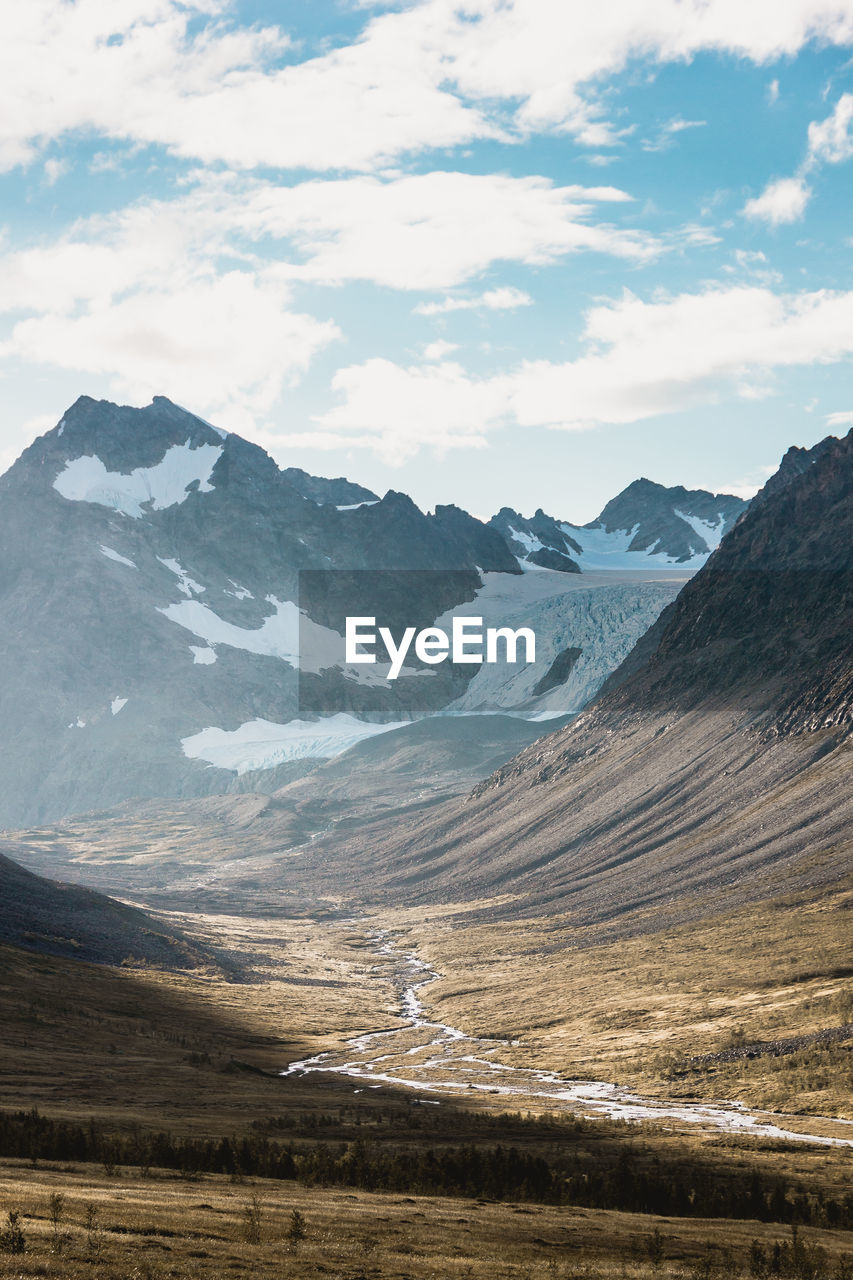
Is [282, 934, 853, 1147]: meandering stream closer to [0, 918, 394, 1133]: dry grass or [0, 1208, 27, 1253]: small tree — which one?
[0, 918, 394, 1133]: dry grass

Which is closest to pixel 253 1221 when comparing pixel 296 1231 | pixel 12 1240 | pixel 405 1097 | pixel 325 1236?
pixel 296 1231

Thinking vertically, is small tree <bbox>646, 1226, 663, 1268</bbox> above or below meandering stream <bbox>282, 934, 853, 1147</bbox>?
above

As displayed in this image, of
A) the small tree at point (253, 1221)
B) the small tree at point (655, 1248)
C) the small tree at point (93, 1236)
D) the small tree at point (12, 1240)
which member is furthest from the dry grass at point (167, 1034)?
the small tree at point (12, 1240)

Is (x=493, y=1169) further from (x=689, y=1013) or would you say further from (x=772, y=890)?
(x=772, y=890)

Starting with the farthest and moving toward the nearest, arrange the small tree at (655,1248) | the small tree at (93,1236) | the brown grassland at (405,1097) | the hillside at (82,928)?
the hillside at (82,928) < the small tree at (655,1248) < the brown grassland at (405,1097) < the small tree at (93,1236)

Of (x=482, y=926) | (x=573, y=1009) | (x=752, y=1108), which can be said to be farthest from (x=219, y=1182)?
(x=482, y=926)

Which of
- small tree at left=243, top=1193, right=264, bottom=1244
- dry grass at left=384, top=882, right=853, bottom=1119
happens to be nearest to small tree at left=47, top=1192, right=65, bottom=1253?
small tree at left=243, top=1193, right=264, bottom=1244

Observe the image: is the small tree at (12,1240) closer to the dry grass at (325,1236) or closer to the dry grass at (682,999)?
the dry grass at (325,1236)

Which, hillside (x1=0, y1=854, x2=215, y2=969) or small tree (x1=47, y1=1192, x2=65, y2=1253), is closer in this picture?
small tree (x1=47, y1=1192, x2=65, y2=1253)
